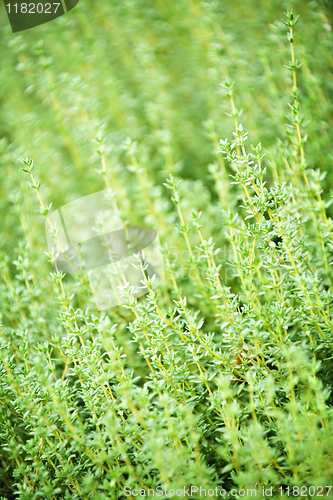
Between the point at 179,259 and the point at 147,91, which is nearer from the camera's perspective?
the point at 179,259

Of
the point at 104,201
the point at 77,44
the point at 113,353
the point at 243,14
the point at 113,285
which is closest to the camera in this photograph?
the point at 113,353

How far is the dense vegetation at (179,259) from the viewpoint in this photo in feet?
2.84

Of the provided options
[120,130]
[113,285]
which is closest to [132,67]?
[120,130]

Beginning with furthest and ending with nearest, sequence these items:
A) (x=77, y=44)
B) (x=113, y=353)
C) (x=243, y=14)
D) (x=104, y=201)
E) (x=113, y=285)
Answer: (x=243, y=14) → (x=77, y=44) → (x=104, y=201) → (x=113, y=285) → (x=113, y=353)

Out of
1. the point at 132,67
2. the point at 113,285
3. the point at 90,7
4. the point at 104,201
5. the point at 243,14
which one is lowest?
the point at 113,285

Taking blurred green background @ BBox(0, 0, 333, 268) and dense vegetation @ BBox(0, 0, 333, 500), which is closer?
dense vegetation @ BBox(0, 0, 333, 500)

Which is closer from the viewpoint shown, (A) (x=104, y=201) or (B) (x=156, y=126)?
(A) (x=104, y=201)

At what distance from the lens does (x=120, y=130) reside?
1.95 metres

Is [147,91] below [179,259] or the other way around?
the other way around

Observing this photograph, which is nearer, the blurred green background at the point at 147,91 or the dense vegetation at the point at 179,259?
the dense vegetation at the point at 179,259

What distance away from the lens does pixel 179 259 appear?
1503mm

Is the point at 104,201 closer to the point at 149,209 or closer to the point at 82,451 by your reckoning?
the point at 149,209

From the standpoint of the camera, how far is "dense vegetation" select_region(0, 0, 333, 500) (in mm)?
866

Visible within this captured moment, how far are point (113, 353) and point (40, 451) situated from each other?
0.35 metres
